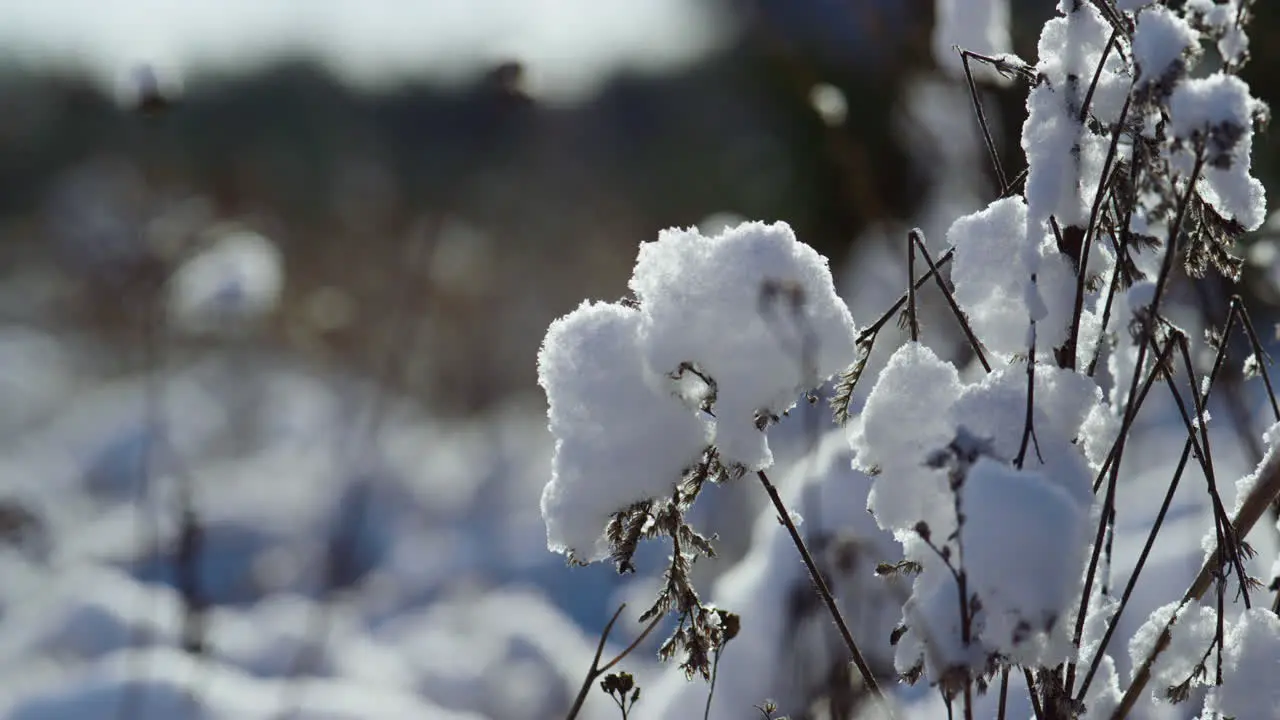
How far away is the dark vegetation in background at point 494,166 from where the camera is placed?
7.29 m

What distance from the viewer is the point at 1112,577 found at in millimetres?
2502

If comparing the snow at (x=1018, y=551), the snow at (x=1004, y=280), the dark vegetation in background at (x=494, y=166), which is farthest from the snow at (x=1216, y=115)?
the dark vegetation in background at (x=494, y=166)

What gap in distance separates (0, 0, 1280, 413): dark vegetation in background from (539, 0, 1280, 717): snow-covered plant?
44.4 inches

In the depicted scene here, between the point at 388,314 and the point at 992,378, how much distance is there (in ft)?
31.1

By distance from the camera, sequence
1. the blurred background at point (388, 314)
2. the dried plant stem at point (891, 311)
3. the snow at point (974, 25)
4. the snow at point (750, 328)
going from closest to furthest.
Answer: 1. the snow at point (750, 328)
2. the dried plant stem at point (891, 311)
3. the snow at point (974, 25)
4. the blurred background at point (388, 314)

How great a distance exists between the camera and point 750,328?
1.13 metres

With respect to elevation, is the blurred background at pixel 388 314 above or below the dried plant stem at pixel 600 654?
above

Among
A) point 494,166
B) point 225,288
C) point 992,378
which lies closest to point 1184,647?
point 992,378

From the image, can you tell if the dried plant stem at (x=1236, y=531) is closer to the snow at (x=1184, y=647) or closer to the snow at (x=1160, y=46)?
the snow at (x=1184, y=647)

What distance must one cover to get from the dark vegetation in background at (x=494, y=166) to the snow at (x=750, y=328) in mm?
1273

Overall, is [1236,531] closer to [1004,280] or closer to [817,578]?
[1004,280]

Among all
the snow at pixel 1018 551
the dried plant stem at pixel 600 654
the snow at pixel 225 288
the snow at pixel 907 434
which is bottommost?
the snow at pixel 1018 551

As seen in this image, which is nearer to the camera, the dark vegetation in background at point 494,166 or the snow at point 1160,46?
the snow at point 1160,46

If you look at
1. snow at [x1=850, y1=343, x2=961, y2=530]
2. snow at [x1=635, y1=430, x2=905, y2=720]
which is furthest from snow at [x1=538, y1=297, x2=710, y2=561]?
snow at [x1=635, y1=430, x2=905, y2=720]
